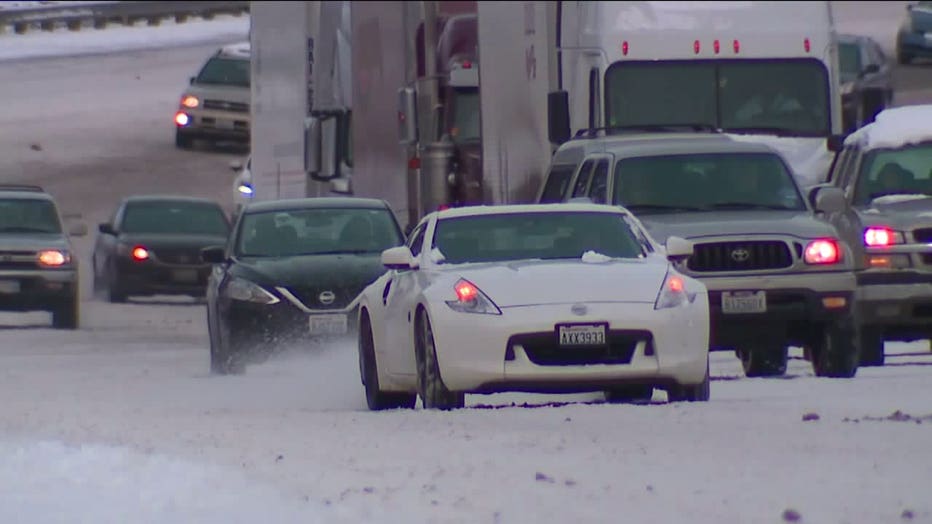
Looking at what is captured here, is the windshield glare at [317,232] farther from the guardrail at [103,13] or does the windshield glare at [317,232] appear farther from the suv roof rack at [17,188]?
the suv roof rack at [17,188]

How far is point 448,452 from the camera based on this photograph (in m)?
10.5

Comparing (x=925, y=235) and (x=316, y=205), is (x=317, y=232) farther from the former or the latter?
(x=925, y=235)

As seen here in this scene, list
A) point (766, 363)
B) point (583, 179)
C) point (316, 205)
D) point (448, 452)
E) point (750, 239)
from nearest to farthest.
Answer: point (448, 452), point (750, 239), point (766, 363), point (583, 179), point (316, 205)

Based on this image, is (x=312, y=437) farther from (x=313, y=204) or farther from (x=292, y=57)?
Answer: (x=292, y=57)

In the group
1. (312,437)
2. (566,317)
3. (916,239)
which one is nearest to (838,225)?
(916,239)

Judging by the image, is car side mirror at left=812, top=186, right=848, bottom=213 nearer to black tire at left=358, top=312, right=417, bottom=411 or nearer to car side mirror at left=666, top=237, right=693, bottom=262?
car side mirror at left=666, top=237, right=693, bottom=262

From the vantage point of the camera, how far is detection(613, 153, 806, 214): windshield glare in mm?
17359

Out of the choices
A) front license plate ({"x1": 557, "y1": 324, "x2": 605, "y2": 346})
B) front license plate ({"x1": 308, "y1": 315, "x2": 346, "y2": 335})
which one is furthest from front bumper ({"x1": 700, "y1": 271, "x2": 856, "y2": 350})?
front license plate ({"x1": 557, "y1": 324, "x2": 605, "y2": 346})

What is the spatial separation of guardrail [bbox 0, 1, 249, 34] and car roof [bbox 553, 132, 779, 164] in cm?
652

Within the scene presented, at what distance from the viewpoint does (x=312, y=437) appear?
11.3m

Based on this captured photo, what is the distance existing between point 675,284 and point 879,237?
15.2 feet

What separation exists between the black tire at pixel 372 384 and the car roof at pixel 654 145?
350 centimetres

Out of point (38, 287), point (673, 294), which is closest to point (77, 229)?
point (38, 287)

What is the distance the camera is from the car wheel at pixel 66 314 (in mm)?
25234
